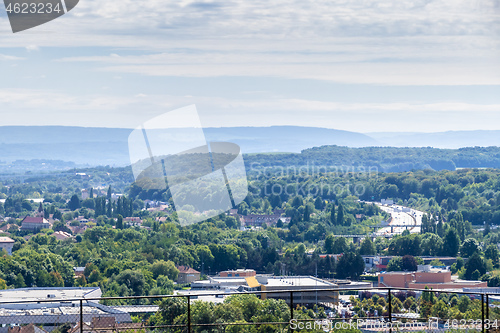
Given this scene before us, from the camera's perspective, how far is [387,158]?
139500 millimetres

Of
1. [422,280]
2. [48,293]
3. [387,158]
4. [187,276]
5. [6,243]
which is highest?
[48,293]

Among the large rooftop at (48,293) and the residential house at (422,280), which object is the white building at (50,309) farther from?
the residential house at (422,280)

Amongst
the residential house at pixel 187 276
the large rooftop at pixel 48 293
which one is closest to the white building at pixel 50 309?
the large rooftop at pixel 48 293

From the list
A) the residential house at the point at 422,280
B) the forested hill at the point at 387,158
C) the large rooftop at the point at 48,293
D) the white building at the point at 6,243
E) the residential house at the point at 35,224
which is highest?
the large rooftop at the point at 48,293

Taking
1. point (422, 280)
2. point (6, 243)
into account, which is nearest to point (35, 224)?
point (6, 243)

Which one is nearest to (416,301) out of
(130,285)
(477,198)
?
(130,285)

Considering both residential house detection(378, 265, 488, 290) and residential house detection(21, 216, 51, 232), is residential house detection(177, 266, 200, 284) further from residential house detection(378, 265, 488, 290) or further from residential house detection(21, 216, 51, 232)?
residential house detection(21, 216, 51, 232)

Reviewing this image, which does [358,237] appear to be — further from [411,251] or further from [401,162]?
[401,162]

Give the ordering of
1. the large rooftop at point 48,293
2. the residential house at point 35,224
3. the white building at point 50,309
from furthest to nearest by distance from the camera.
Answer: the residential house at point 35,224, the large rooftop at point 48,293, the white building at point 50,309

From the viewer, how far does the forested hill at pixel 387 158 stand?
128875 millimetres

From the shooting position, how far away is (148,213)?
6888 centimetres

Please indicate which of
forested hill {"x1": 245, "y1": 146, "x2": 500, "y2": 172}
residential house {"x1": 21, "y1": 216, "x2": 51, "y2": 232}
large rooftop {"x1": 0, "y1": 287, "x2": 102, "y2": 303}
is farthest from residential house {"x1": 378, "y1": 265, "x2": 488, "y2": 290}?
forested hill {"x1": 245, "y1": 146, "x2": 500, "y2": 172}

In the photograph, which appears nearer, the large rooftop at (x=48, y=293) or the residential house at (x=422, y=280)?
the large rooftop at (x=48, y=293)

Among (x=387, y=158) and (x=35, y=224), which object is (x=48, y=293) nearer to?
(x=35, y=224)
